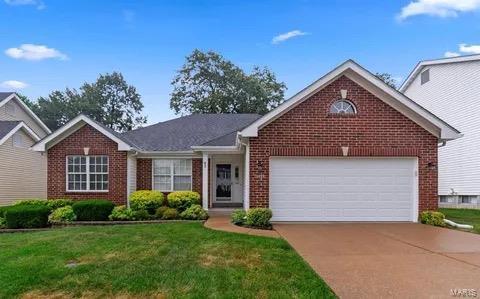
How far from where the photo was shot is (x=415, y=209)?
14.1 m

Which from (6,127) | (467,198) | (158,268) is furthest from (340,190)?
(6,127)

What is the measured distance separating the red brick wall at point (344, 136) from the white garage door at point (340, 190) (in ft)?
1.14

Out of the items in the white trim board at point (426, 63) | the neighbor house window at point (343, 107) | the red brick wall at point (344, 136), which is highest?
the white trim board at point (426, 63)

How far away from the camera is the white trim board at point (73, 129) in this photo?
17.5 m

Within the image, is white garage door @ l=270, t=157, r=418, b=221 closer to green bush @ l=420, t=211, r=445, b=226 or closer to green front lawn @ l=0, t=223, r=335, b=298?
green bush @ l=420, t=211, r=445, b=226

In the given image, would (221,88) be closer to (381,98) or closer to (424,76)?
(424,76)

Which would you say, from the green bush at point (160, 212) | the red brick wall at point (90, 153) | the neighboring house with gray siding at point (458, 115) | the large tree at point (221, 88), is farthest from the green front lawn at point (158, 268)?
the large tree at point (221, 88)

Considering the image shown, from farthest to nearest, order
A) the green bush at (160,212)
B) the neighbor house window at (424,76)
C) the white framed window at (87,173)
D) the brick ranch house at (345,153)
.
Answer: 1. the neighbor house window at (424,76)
2. the white framed window at (87,173)
3. the green bush at (160,212)
4. the brick ranch house at (345,153)

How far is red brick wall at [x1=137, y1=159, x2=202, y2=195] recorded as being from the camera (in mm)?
18906

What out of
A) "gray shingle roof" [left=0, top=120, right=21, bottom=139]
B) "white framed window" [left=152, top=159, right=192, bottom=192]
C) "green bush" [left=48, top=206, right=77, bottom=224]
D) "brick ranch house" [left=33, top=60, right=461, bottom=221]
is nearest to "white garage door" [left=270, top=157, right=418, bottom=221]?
"brick ranch house" [left=33, top=60, right=461, bottom=221]

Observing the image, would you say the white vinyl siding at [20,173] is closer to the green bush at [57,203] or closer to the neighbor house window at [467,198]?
the green bush at [57,203]

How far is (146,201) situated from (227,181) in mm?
4928

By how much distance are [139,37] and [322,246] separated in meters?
15.8

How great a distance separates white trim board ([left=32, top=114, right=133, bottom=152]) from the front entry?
4714mm
